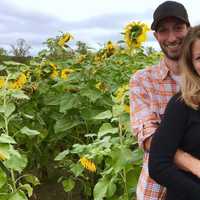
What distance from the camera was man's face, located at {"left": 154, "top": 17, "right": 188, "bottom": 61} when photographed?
1.93 metres

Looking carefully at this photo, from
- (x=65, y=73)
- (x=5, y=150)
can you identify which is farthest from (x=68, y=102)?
(x=5, y=150)

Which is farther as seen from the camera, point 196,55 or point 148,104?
point 148,104

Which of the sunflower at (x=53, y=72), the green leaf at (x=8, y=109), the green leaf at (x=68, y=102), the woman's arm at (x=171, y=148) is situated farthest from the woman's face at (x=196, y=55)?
the sunflower at (x=53, y=72)

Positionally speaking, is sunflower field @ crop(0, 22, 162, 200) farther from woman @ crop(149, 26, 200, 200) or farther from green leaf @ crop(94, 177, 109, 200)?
woman @ crop(149, 26, 200, 200)

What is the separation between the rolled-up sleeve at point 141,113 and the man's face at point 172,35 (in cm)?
15

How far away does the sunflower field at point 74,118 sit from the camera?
2.39m

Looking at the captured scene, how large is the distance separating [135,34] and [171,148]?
1613 mm

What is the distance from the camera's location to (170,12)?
1919 millimetres

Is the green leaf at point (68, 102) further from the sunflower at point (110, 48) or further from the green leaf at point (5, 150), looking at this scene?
the green leaf at point (5, 150)

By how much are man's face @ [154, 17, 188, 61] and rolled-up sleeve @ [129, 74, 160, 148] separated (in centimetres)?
15

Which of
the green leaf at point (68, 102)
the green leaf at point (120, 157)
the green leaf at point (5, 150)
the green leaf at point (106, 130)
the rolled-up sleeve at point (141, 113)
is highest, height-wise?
the rolled-up sleeve at point (141, 113)

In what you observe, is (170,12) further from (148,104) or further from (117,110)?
(117,110)

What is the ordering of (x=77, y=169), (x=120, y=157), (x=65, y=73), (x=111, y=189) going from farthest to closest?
(x=65, y=73) → (x=77, y=169) → (x=111, y=189) → (x=120, y=157)

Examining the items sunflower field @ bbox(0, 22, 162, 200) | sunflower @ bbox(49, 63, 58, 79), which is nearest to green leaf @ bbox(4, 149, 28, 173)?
sunflower field @ bbox(0, 22, 162, 200)
